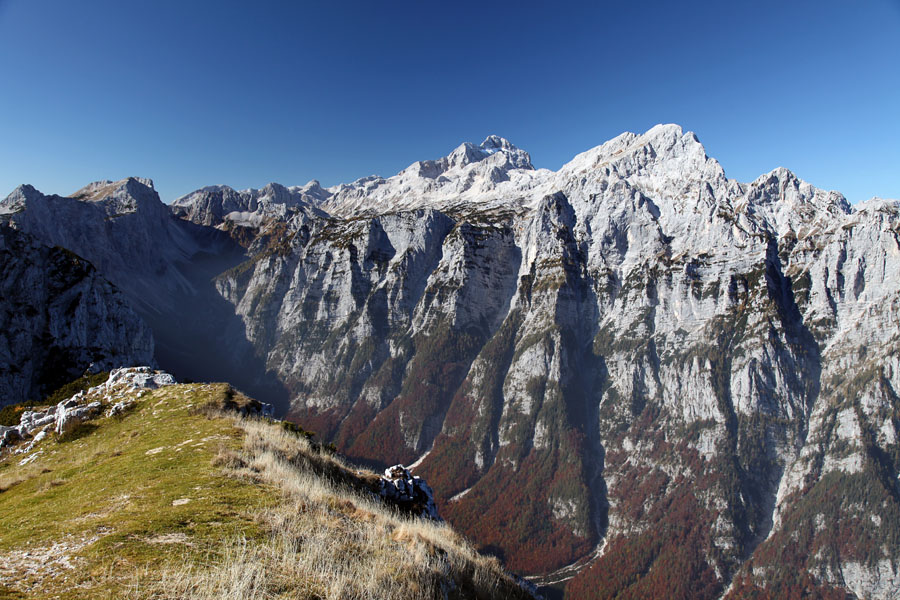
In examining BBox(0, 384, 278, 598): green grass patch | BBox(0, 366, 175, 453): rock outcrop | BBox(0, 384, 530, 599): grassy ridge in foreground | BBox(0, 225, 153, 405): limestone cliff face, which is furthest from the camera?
BBox(0, 225, 153, 405): limestone cliff face

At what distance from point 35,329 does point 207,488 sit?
12307cm

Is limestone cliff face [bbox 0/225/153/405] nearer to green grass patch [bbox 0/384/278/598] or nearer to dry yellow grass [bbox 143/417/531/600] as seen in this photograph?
green grass patch [bbox 0/384/278/598]

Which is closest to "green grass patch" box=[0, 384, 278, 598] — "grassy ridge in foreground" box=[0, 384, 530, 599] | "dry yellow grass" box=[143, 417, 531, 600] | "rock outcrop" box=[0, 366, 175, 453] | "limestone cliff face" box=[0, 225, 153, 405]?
"grassy ridge in foreground" box=[0, 384, 530, 599]

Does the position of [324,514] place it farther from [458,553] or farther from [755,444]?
[755,444]

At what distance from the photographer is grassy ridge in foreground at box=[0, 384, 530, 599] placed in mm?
7770

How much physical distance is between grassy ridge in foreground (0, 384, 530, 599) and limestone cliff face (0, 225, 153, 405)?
96551 millimetres

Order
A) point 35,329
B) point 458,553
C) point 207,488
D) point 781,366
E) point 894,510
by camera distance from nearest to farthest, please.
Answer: point 458,553, point 207,488, point 35,329, point 894,510, point 781,366

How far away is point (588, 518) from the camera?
6511 inches

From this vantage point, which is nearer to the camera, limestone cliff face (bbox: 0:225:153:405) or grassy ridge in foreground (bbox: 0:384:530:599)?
grassy ridge in foreground (bbox: 0:384:530:599)

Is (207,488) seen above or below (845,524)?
above

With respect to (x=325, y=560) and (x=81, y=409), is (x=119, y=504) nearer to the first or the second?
(x=325, y=560)

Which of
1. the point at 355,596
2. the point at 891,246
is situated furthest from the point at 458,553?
the point at 891,246

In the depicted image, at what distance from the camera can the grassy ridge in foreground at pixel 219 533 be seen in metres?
7.77

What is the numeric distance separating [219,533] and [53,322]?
129066 mm
